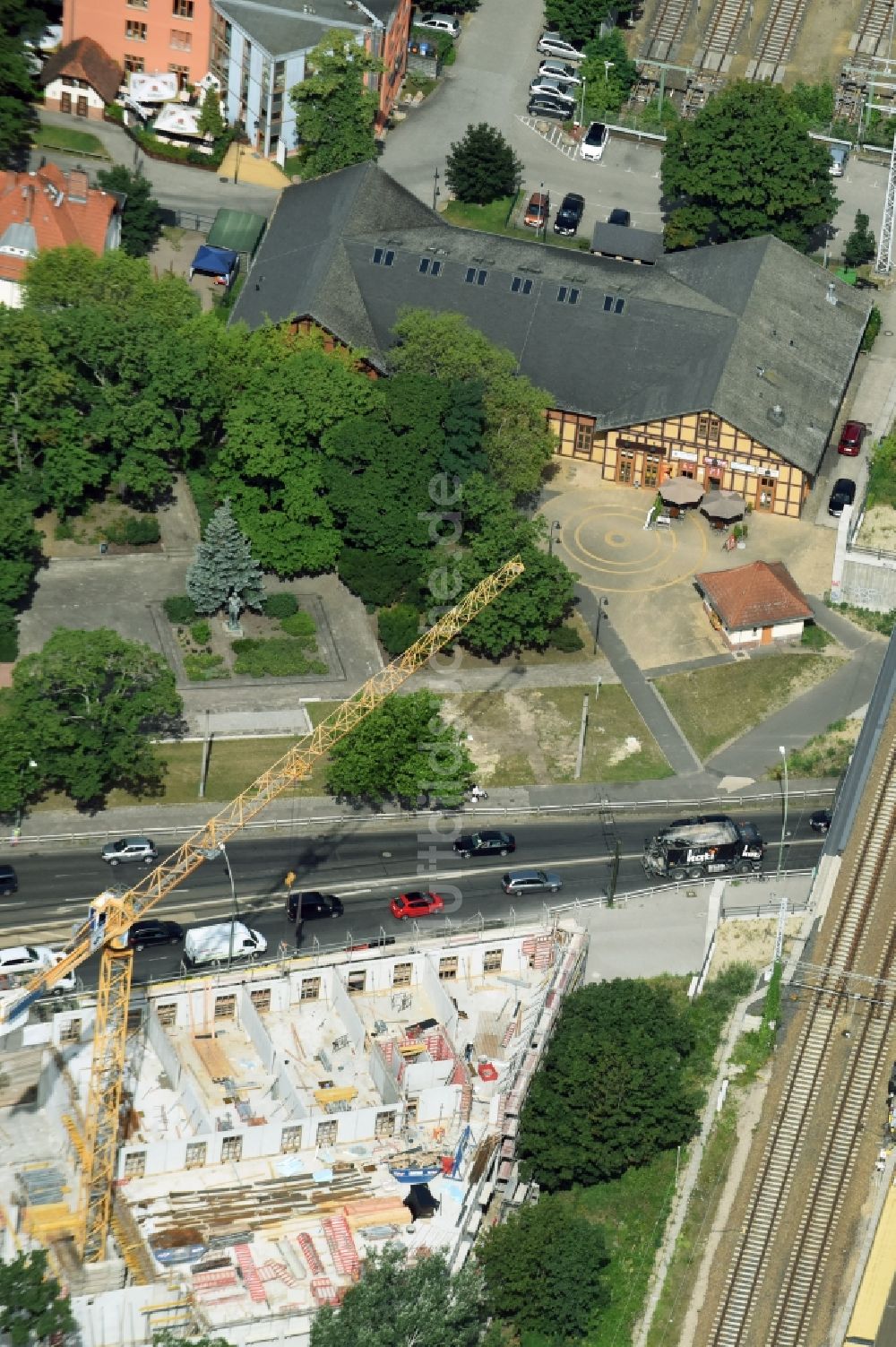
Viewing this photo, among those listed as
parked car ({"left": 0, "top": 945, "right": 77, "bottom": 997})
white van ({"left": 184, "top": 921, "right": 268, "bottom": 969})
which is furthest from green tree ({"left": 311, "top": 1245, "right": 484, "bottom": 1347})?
parked car ({"left": 0, "top": 945, "right": 77, "bottom": 997})

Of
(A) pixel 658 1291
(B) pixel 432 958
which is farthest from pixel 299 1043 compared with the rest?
(A) pixel 658 1291

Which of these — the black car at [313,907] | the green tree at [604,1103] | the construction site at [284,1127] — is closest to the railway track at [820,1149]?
the green tree at [604,1103]

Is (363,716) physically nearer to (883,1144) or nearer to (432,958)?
(432,958)

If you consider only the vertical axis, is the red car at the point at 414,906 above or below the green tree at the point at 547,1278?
above

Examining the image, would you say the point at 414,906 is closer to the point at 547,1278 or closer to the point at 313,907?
the point at 313,907

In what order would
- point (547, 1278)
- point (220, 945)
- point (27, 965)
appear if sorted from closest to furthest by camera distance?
point (547, 1278)
point (27, 965)
point (220, 945)

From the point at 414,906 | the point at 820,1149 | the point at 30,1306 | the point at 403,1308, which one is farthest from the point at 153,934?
the point at 820,1149

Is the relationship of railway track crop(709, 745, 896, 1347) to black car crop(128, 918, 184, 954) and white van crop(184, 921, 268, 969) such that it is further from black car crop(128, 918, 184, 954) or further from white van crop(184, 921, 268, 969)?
black car crop(128, 918, 184, 954)

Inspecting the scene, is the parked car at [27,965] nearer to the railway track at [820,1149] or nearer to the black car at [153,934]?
the black car at [153,934]
